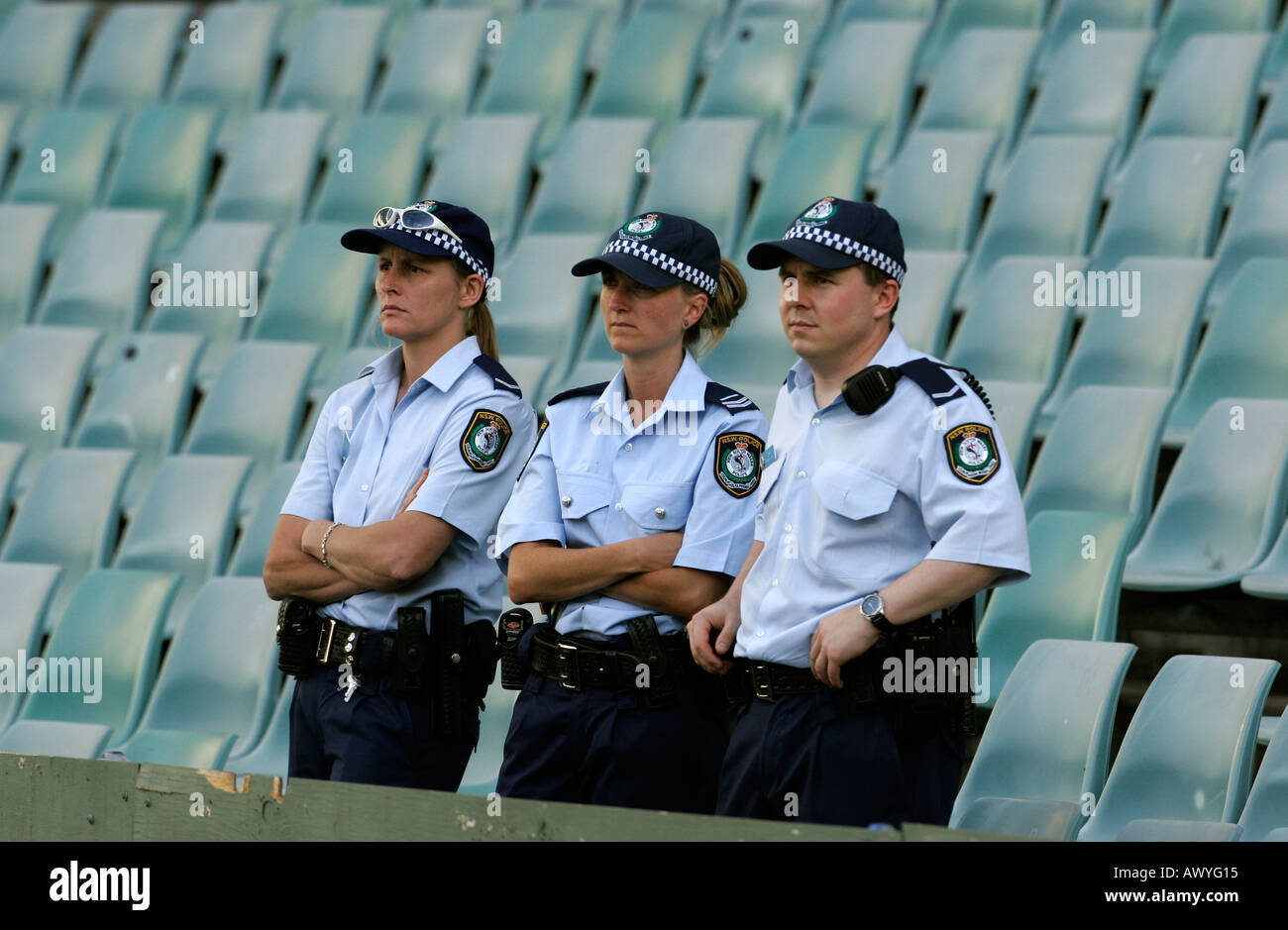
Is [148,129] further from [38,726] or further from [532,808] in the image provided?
[532,808]

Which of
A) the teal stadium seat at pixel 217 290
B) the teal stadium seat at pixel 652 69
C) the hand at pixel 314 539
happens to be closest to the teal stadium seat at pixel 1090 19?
the teal stadium seat at pixel 652 69

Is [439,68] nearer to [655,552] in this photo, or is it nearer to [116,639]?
[116,639]

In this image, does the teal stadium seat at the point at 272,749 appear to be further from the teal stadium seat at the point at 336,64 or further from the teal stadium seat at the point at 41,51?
the teal stadium seat at the point at 41,51

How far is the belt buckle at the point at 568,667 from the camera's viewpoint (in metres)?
2.41

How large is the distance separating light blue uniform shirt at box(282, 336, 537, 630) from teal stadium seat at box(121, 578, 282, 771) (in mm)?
1057

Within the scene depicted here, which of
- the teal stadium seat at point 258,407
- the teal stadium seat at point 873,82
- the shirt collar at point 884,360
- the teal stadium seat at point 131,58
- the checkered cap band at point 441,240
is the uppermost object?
the teal stadium seat at point 131,58

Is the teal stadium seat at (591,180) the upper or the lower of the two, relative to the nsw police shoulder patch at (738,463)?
upper

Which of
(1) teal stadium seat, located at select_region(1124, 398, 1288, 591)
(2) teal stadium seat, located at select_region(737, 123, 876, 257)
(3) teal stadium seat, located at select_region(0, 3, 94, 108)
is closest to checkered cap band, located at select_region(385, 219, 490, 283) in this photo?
(1) teal stadium seat, located at select_region(1124, 398, 1288, 591)

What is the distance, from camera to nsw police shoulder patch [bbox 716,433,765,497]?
246 centimetres

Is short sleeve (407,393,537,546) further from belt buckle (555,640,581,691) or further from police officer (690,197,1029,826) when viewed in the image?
police officer (690,197,1029,826)

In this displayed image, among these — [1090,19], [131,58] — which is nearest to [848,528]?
[1090,19]

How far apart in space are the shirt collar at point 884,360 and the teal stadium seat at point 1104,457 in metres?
1.35
